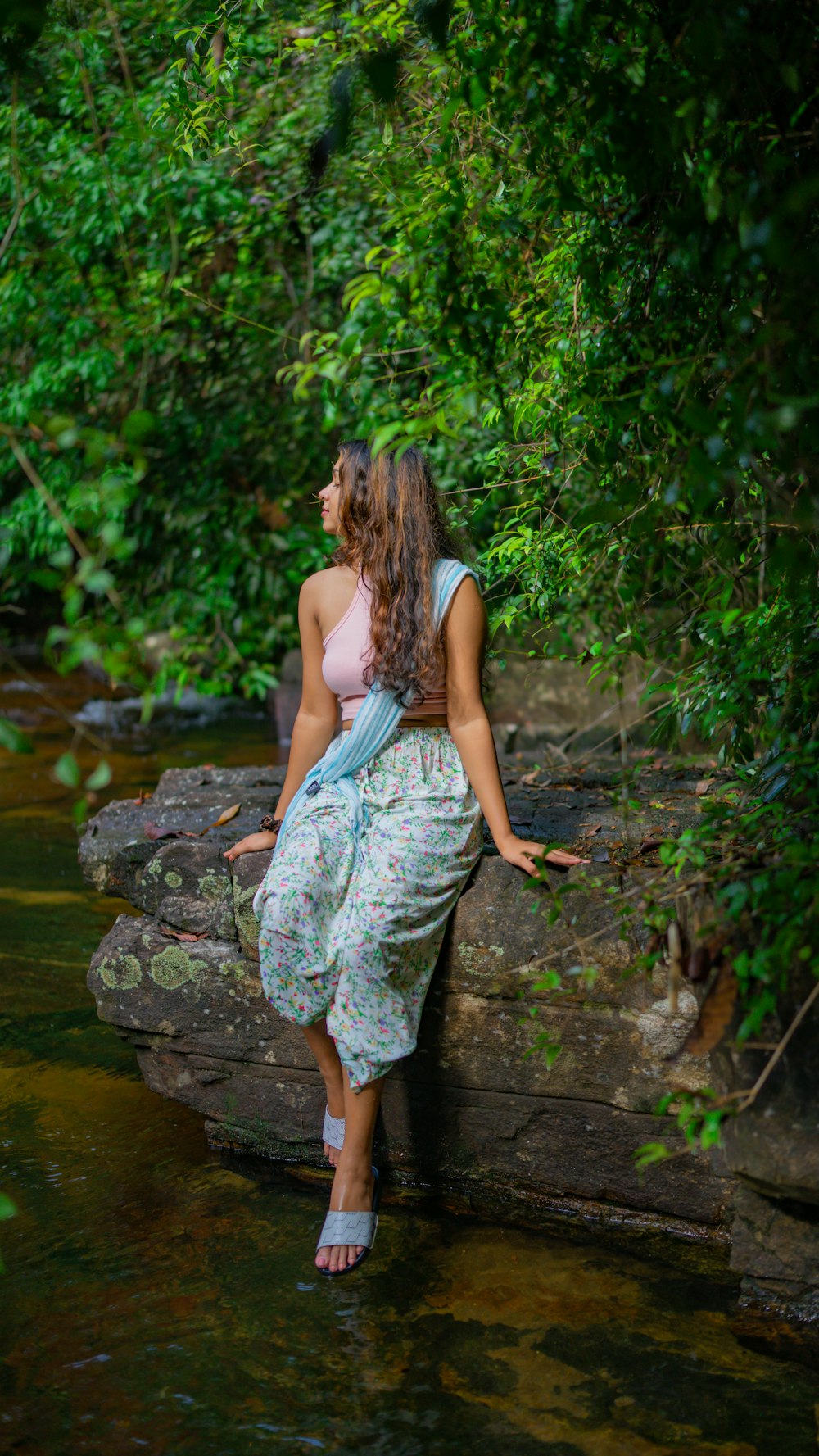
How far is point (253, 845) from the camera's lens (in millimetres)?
3449

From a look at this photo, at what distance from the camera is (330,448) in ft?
27.2

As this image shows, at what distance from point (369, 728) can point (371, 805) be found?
206mm

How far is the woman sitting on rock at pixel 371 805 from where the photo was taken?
9.82ft

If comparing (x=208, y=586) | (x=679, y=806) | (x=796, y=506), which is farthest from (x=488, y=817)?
(x=208, y=586)

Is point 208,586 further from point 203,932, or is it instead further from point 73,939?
point 203,932

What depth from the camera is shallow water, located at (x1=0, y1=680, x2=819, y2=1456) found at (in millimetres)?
2363

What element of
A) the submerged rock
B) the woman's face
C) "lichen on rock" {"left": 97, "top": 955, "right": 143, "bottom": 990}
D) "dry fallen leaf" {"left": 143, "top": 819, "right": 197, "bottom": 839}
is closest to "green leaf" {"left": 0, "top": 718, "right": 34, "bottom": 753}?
the submerged rock

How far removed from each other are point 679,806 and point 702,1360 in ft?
5.52

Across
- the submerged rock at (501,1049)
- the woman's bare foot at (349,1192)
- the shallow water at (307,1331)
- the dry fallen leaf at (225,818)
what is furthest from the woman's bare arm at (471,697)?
the dry fallen leaf at (225,818)

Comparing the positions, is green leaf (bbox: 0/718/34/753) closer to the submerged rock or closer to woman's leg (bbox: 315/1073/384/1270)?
the submerged rock

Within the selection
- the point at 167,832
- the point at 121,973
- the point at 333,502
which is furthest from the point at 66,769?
the point at 167,832

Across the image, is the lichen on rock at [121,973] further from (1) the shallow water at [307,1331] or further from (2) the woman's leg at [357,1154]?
(2) the woman's leg at [357,1154]

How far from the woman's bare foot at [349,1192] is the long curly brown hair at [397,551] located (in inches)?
46.3

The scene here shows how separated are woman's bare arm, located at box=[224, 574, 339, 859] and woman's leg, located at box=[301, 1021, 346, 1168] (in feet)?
1.88
